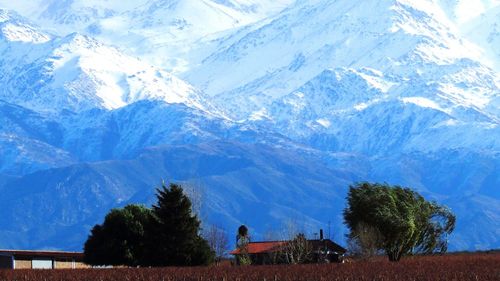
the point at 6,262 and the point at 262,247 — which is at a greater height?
the point at 262,247

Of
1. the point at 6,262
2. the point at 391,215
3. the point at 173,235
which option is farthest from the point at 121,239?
the point at 391,215

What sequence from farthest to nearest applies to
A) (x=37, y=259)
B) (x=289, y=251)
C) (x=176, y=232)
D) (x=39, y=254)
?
(x=289, y=251) → (x=37, y=259) → (x=39, y=254) → (x=176, y=232)

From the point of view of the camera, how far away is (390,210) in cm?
12950

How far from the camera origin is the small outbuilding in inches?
5133

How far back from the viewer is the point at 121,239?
403 feet

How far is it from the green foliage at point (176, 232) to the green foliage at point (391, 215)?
21649 millimetres

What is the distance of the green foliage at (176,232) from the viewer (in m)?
113

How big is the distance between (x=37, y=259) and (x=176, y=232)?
27714 mm

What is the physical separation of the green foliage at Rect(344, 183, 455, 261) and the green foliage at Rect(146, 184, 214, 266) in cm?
2165

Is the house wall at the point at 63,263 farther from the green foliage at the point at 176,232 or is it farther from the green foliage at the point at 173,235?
the green foliage at the point at 176,232

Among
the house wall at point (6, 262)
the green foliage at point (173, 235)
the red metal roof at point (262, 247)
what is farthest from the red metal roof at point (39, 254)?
the red metal roof at point (262, 247)

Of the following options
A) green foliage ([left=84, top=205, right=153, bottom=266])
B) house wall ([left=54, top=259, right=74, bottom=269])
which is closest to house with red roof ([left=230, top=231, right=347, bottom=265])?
green foliage ([left=84, top=205, right=153, bottom=266])

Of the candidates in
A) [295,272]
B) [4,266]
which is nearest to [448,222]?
[4,266]

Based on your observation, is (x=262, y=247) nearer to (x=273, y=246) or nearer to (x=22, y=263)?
(x=273, y=246)
